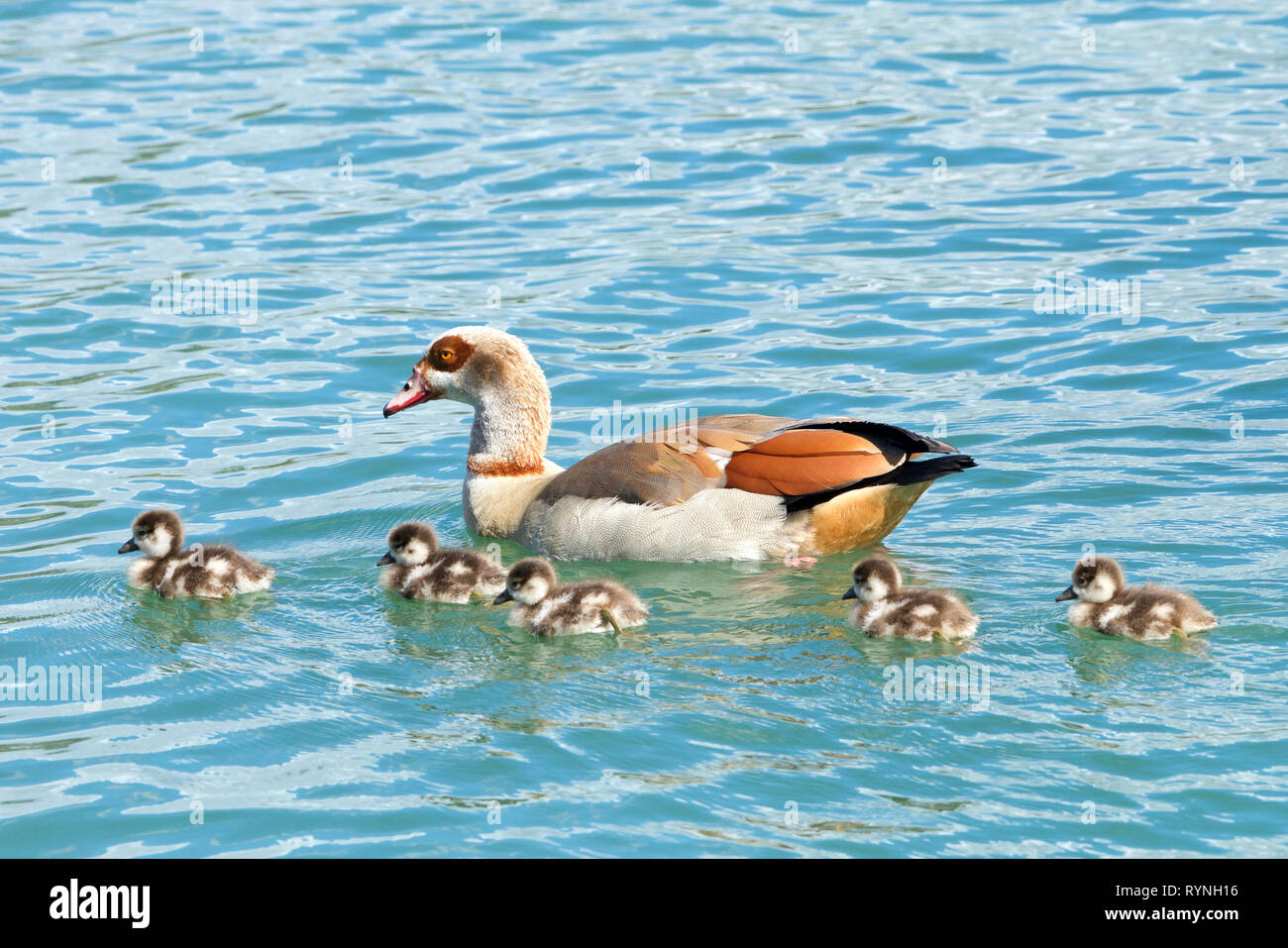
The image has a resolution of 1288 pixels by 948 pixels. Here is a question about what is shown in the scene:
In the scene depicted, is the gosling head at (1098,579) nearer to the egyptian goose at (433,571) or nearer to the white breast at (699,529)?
the white breast at (699,529)

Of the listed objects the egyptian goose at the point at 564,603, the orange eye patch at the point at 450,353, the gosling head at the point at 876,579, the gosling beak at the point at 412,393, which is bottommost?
the egyptian goose at the point at 564,603

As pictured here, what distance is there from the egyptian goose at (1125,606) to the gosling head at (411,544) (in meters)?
3.28

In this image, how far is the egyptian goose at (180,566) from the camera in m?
8.66

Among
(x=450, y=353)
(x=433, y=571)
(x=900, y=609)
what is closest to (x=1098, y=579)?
(x=900, y=609)

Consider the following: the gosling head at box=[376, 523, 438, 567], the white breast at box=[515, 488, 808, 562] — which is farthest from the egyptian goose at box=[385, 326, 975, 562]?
the gosling head at box=[376, 523, 438, 567]

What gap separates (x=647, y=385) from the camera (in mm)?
12250

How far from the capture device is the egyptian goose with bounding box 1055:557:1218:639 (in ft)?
25.0

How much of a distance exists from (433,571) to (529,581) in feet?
2.40

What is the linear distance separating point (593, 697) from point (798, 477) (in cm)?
240

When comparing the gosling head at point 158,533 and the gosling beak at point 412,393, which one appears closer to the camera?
the gosling head at point 158,533

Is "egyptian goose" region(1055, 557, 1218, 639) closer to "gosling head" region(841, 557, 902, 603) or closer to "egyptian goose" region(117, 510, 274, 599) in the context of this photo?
"gosling head" region(841, 557, 902, 603)

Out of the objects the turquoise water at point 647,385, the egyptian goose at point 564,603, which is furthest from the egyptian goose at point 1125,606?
the egyptian goose at point 564,603

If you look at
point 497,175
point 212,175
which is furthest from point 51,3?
point 497,175

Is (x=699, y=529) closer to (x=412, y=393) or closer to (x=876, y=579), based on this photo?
(x=876, y=579)
